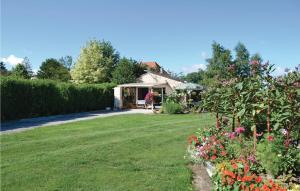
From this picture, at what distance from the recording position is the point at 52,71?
57969 mm

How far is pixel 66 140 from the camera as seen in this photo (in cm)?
1104

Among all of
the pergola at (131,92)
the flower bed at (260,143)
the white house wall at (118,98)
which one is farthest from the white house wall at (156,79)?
the flower bed at (260,143)

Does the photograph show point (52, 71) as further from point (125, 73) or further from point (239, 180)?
point (239, 180)

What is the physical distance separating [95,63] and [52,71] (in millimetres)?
10714

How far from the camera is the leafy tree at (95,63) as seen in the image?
165 feet

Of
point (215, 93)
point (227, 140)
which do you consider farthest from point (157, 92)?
point (227, 140)

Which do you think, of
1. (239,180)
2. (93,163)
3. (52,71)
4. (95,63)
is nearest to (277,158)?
(239,180)

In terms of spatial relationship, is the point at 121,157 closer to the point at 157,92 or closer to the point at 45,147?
the point at 45,147

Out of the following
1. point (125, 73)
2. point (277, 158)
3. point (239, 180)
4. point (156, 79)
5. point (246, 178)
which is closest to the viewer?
point (246, 178)

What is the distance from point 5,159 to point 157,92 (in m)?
26.6

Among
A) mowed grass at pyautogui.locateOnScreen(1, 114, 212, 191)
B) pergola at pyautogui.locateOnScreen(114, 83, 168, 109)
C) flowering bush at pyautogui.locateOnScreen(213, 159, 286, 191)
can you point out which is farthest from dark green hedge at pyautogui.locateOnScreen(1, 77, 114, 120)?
flowering bush at pyautogui.locateOnScreen(213, 159, 286, 191)

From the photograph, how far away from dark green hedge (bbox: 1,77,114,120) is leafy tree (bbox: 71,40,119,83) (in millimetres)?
18916

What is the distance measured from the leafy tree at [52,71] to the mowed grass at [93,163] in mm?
47049

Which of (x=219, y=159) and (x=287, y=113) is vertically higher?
(x=287, y=113)
